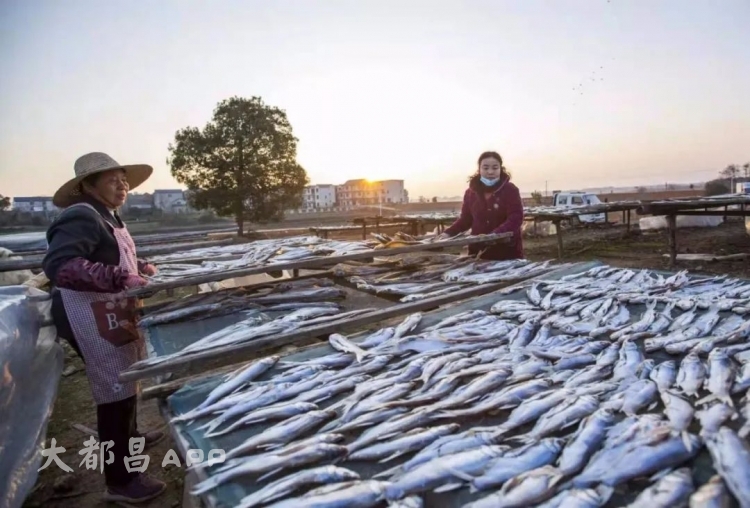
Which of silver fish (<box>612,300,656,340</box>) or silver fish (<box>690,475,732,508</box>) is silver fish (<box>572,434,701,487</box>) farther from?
silver fish (<box>612,300,656,340</box>)

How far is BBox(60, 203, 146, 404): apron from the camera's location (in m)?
2.85

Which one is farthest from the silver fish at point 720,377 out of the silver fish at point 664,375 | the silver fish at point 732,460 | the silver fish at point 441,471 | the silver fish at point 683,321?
the silver fish at point 441,471

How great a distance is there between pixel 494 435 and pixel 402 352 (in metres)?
0.99

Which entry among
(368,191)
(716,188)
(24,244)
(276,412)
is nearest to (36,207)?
(24,244)

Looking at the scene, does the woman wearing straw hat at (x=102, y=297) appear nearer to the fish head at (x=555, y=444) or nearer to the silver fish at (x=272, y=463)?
the silver fish at (x=272, y=463)

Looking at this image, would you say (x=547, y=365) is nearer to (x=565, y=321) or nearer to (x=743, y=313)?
(x=565, y=321)

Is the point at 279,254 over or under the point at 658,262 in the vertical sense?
over

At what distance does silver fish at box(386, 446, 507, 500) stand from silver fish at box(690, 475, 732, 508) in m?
0.55

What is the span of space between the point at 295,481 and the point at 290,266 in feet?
10.5

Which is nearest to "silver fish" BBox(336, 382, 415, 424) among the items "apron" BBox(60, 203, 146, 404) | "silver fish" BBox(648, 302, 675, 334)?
"silver fish" BBox(648, 302, 675, 334)

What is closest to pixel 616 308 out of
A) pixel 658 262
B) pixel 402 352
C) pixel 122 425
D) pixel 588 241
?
pixel 402 352

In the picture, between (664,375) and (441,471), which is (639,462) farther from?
(664,375)

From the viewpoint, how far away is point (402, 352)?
2.55m

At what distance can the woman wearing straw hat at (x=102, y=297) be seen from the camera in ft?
8.96
